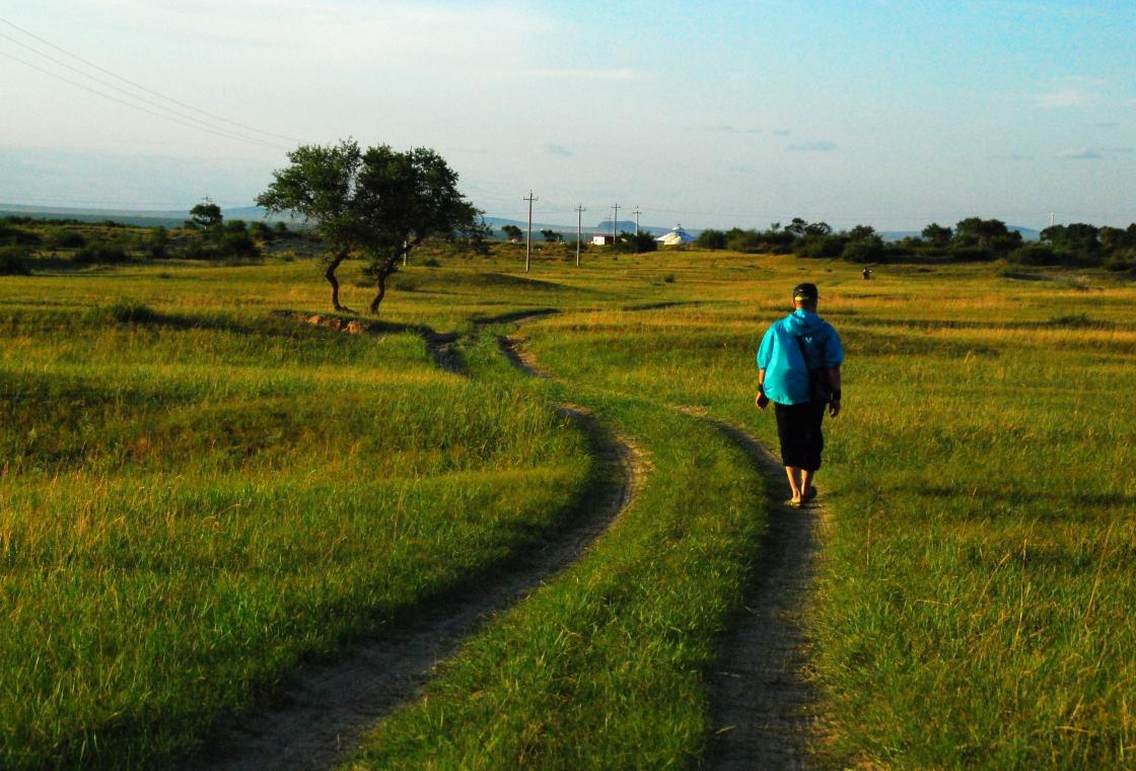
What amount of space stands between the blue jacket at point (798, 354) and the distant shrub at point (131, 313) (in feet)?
66.6

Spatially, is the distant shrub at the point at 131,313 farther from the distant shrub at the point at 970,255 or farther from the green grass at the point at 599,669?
the distant shrub at the point at 970,255

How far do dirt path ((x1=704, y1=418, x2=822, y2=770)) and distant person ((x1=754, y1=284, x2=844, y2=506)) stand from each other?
1521mm

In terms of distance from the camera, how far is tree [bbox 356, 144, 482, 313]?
1572 inches

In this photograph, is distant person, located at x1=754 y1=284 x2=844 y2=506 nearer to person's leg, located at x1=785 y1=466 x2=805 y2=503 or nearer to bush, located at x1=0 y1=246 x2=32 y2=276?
person's leg, located at x1=785 y1=466 x2=805 y2=503

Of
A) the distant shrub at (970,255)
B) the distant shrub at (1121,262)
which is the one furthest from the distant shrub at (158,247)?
the distant shrub at (1121,262)

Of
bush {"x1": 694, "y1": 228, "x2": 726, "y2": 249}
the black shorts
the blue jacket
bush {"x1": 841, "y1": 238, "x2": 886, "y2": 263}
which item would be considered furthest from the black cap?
bush {"x1": 694, "y1": 228, "x2": 726, "y2": 249}

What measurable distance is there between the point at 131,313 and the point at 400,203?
15.4 m

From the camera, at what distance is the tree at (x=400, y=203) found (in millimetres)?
39938

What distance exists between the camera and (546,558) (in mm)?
8984

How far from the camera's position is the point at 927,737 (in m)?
5.20

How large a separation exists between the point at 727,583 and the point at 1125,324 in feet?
128

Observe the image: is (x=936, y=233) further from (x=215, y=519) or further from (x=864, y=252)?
(x=215, y=519)

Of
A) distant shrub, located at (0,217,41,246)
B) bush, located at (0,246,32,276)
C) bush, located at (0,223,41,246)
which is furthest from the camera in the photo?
bush, located at (0,223,41,246)

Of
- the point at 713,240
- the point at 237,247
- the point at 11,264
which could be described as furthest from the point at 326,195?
the point at 713,240
